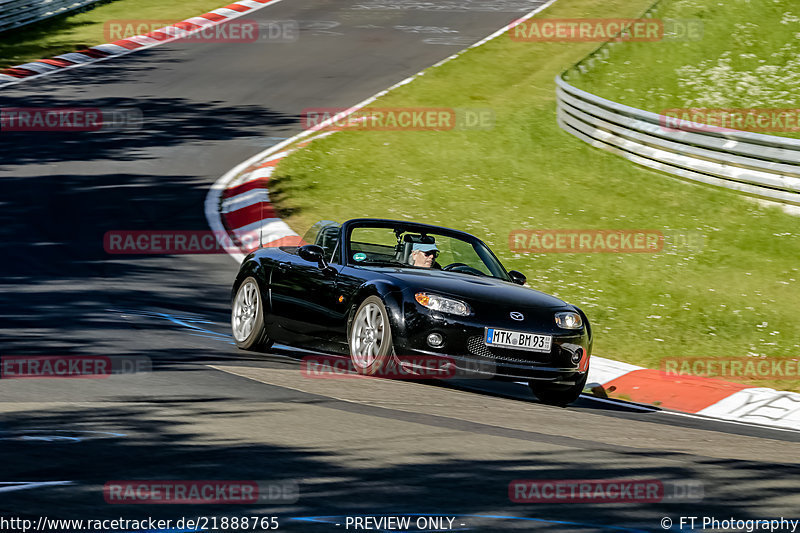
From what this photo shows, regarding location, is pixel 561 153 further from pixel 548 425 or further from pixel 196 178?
pixel 548 425

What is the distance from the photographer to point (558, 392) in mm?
9203

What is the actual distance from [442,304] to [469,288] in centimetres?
39

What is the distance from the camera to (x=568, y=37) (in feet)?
95.0

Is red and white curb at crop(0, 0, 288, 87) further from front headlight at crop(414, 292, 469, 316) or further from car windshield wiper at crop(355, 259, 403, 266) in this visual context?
front headlight at crop(414, 292, 469, 316)

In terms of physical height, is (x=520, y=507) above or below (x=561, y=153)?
above

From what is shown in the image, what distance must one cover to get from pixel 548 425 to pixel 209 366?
274 centimetres

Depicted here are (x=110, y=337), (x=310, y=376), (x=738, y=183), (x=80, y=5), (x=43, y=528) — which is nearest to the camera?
(x=43, y=528)

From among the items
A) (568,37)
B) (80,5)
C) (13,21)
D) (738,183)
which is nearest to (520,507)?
(738,183)

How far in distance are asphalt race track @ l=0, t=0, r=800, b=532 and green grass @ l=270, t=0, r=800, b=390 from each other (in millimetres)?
2079

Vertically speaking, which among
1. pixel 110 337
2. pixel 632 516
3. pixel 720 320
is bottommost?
pixel 720 320
